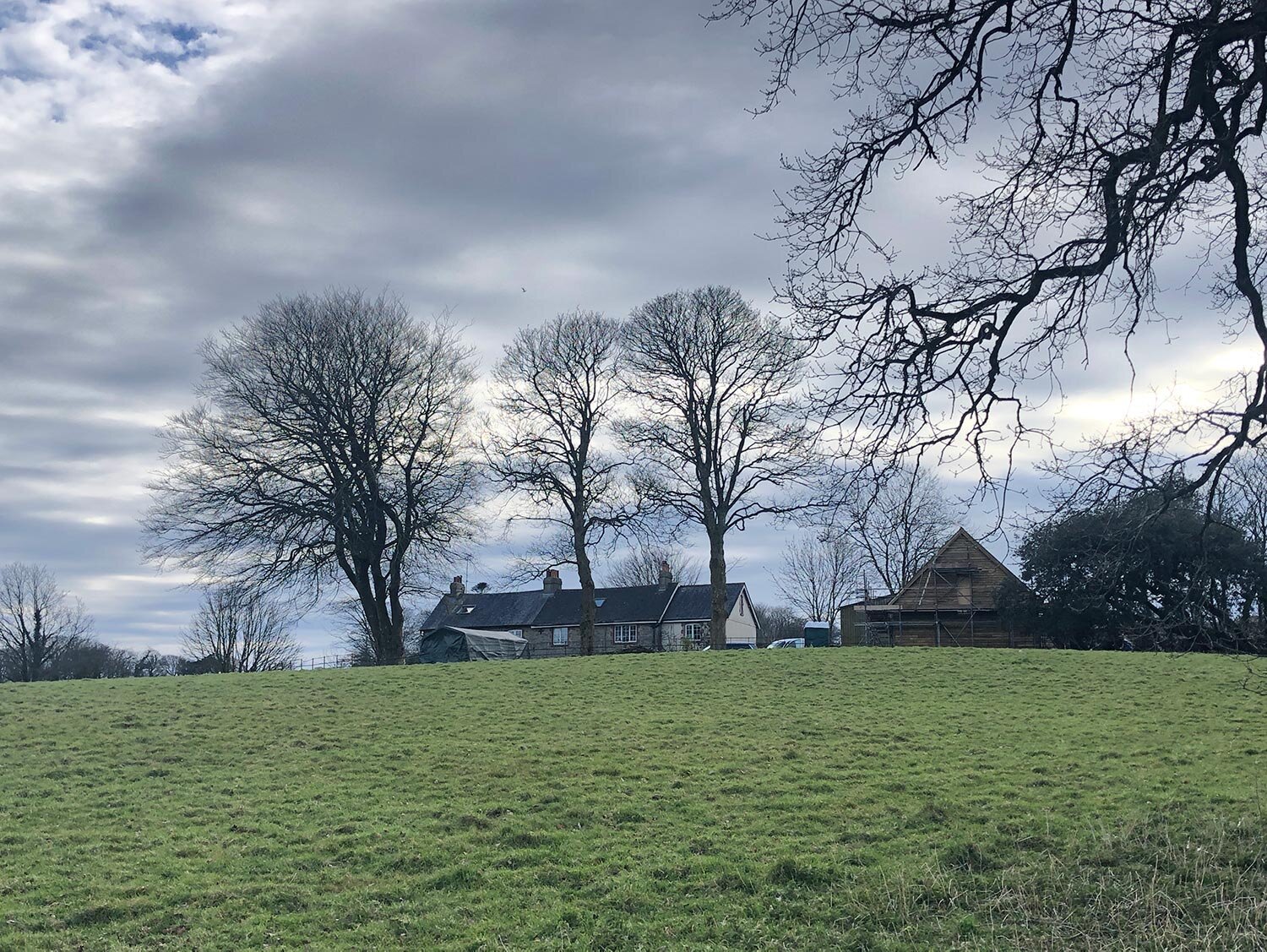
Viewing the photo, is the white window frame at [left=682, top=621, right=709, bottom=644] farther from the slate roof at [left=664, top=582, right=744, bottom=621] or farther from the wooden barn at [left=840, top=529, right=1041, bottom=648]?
the wooden barn at [left=840, top=529, right=1041, bottom=648]

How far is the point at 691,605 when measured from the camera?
6253 cm

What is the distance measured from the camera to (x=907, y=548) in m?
51.0

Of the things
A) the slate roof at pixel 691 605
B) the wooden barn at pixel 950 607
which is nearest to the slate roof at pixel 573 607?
the slate roof at pixel 691 605

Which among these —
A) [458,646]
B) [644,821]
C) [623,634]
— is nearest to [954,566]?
[458,646]

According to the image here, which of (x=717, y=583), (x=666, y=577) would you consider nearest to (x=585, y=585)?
(x=717, y=583)

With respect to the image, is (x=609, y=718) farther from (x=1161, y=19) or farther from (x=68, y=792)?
(x=1161, y=19)

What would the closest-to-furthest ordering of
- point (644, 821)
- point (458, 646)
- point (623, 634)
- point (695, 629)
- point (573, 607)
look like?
point (644, 821)
point (458, 646)
point (695, 629)
point (623, 634)
point (573, 607)

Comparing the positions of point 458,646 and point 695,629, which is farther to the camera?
point 695,629

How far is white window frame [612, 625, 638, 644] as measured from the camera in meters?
62.7

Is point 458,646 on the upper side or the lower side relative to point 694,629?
lower

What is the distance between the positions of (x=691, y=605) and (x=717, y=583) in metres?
26.4

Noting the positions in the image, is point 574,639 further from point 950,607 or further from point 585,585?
point 950,607

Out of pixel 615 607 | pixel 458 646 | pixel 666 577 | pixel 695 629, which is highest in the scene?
pixel 666 577

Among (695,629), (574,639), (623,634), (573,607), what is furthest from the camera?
(573,607)
